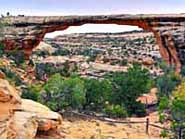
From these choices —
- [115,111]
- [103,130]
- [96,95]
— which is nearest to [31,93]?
[96,95]

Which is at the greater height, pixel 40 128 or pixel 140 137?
pixel 40 128

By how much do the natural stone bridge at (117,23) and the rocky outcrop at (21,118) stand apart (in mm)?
21764

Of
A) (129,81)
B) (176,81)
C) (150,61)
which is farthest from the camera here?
(150,61)

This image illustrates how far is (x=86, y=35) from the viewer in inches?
3319

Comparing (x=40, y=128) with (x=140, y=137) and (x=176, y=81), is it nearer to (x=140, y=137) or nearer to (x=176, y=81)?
(x=140, y=137)

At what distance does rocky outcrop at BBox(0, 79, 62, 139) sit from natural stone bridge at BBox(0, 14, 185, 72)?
71.4 feet

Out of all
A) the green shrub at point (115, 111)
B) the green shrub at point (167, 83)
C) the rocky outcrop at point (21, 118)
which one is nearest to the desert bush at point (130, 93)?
the green shrub at point (115, 111)

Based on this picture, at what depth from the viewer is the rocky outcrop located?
1106cm

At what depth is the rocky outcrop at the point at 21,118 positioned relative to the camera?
11062mm

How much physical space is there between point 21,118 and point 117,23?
26970 millimetres

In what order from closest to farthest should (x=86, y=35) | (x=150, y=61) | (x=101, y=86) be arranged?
(x=101, y=86) → (x=150, y=61) → (x=86, y=35)

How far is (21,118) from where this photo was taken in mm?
13312

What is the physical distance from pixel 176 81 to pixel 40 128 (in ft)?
65.8

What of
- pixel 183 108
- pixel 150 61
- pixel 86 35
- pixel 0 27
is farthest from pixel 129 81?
pixel 86 35
